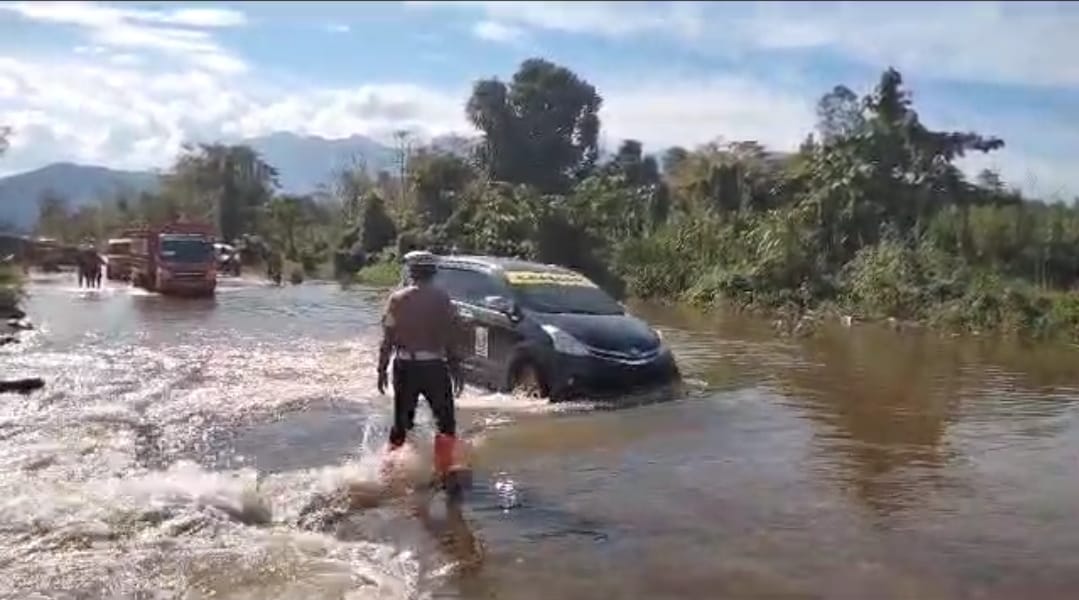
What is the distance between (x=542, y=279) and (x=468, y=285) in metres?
0.86

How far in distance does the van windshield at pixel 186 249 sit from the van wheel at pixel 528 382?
21548 mm

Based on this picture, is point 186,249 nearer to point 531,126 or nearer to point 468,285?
point 468,285

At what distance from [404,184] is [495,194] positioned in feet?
50.7

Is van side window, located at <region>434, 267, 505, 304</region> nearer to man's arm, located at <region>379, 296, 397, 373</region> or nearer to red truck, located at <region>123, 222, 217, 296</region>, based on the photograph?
man's arm, located at <region>379, 296, 397, 373</region>

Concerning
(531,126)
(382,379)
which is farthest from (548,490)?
(531,126)

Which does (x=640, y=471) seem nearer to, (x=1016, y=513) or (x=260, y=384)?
(x=1016, y=513)

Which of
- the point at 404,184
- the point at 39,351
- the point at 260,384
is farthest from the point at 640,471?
the point at 404,184

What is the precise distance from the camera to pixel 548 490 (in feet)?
28.0

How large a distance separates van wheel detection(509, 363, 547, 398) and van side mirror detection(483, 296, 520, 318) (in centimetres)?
58

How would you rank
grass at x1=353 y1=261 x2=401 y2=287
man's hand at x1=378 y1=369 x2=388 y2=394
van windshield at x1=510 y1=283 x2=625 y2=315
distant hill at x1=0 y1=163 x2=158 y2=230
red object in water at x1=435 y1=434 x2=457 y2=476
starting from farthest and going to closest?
1. distant hill at x1=0 y1=163 x2=158 y2=230
2. grass at x1=353 y1=261 x2=401 y2=287
3. van windshield at x1=510 y1=283 x2=625 y2=315
4. man's hand at x1=378 y1=369 x2=388 y2=394
5. red object in water at x1=435 y1=434 x2=457 y2=476

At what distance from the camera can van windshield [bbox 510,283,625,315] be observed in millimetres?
12820

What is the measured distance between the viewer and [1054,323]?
22062 mm

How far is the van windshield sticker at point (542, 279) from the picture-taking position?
43.5ft

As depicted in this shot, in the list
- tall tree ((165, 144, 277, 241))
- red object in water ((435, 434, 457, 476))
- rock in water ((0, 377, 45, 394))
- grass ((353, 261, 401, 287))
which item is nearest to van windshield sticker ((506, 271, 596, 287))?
red object in water ((435, 434, 457, 476))
